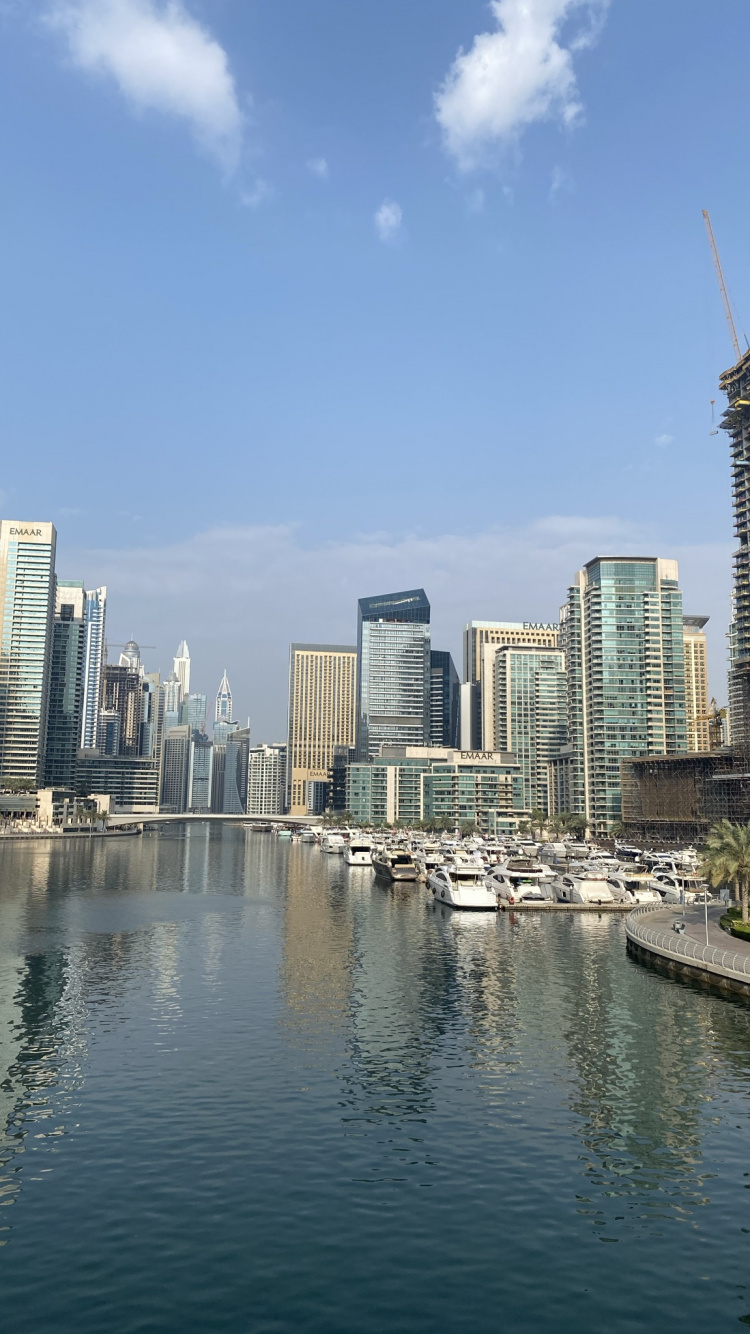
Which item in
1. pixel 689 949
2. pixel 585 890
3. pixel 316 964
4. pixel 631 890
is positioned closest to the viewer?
pixel 689 949

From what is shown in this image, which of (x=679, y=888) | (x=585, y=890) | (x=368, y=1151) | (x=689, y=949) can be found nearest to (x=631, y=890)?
(x=679, y=888)

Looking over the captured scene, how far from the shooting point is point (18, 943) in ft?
289

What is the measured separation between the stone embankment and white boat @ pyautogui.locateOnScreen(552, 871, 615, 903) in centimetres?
3325

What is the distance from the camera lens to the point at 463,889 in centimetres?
12888

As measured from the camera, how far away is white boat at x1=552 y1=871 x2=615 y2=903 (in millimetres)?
134625

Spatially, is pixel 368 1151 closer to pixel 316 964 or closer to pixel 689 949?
pixel 316 964

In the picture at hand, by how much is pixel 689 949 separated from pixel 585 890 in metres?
61.7

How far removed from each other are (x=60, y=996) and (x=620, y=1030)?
39.2 m

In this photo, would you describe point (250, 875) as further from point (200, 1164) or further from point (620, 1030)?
point (200, 1164)

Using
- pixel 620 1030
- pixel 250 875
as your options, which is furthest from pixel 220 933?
pixel 250 875

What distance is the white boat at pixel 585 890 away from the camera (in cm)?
13462

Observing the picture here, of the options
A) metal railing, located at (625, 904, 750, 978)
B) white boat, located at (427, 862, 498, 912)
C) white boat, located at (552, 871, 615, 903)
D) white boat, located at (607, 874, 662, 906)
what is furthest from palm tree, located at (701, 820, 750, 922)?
white boat, located at (607, 874, 662, 906)

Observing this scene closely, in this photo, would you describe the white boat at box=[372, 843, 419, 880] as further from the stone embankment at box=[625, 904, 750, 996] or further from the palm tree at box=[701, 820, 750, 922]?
the palm tree at box=[701, 820, 750, 922]

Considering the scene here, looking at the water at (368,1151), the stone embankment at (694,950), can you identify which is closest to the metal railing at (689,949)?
the stone embankment at (694,950)
